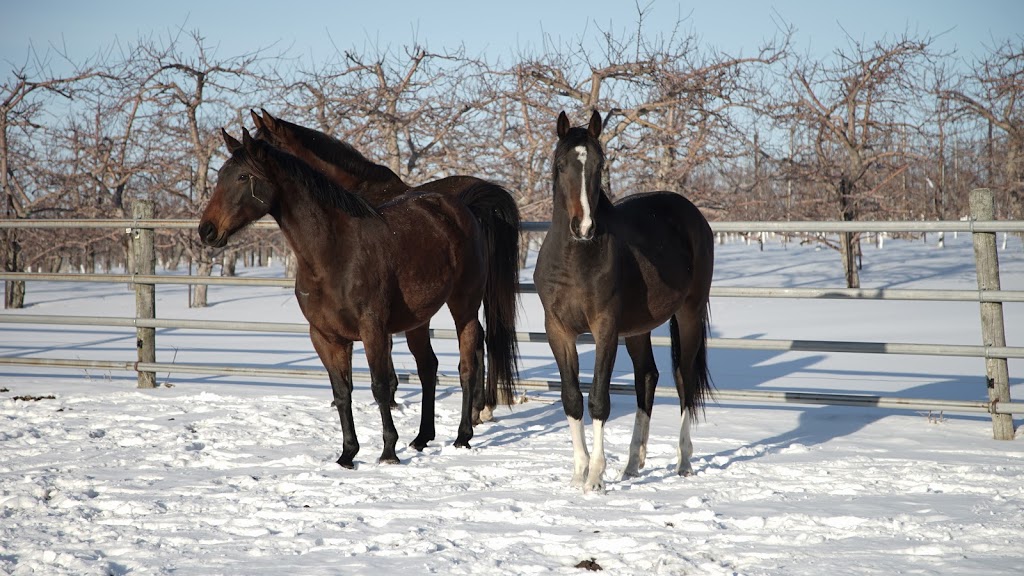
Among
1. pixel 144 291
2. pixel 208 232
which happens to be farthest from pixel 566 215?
pixel 144 291

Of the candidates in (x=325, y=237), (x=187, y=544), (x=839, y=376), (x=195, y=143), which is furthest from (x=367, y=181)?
(x=195, y=143)

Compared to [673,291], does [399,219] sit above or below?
above

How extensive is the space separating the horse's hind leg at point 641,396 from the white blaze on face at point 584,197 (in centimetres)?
103

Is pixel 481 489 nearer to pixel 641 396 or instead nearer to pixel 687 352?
pixel 641 396

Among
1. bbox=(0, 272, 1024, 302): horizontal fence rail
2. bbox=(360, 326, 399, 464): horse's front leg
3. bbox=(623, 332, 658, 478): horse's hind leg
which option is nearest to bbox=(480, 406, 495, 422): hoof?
bbox=(0, 272, 1024, 302): horizontal fence rail

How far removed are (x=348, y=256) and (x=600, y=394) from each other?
1.53m

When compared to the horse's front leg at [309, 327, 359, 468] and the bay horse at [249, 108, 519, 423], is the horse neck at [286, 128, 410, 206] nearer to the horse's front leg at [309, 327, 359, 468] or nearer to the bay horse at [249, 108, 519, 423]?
the bay horse at [249, 108, 519, 423]

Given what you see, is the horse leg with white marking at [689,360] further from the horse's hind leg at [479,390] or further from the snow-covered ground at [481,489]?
the horse's hind leg at [479,390]

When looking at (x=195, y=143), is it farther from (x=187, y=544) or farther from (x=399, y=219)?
Answer: (x=187, y=544)

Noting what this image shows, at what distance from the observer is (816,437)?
5.05 metres

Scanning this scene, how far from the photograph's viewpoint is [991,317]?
Result: 5027mm

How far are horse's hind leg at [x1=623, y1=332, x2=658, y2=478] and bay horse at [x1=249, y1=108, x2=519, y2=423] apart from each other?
1.15 m

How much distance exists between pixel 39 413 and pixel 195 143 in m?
11.1

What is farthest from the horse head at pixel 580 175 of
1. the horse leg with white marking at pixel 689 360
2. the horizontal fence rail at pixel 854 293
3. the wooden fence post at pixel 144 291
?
the wooden fence post at pixel 144 291
